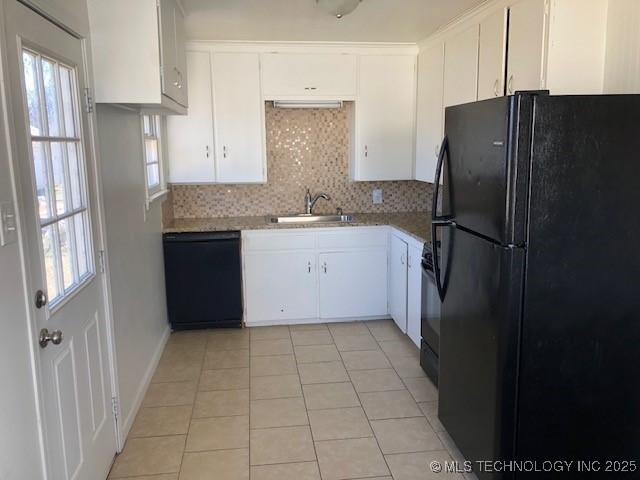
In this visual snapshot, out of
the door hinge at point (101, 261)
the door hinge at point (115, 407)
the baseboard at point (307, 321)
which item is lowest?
the baseboard at point (307, 321)

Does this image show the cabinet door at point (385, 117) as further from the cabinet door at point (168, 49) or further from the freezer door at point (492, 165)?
the freezer door at point (492, 165)

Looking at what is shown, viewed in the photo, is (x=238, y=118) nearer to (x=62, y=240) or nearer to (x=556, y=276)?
(x=62, y=240)

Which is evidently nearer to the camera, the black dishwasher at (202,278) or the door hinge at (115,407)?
the door hinge at (115,407)

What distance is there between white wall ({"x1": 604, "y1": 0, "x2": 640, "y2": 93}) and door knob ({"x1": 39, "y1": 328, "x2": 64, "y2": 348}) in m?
2.54

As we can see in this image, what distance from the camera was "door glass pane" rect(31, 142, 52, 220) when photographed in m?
1.78

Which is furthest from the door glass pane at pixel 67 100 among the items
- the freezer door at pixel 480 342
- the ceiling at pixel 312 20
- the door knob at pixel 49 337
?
the freezer door at pixel 480 342

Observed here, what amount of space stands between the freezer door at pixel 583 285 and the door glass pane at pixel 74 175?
1.77m

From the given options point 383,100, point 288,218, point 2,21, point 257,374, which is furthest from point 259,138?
point 2,21

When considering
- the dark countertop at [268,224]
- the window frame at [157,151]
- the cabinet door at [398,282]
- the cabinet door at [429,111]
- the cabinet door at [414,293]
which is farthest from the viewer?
the dark countertop at [268,224]

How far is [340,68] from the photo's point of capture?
14.0 feet

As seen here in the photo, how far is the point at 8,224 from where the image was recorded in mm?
1500

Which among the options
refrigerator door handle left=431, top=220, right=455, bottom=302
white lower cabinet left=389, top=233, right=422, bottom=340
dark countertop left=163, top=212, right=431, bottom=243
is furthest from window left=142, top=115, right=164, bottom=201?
refrigerator door handle left=431, top=220, right=455, bottom=302

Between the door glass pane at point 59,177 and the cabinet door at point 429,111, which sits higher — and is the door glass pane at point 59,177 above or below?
below

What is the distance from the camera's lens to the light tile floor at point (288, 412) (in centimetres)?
247
